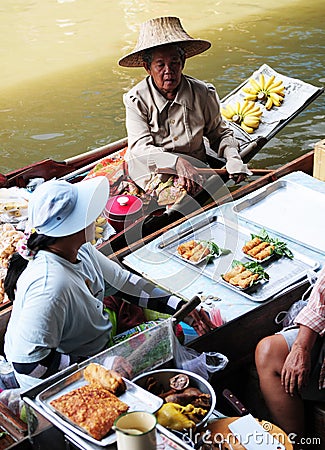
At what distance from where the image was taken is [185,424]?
2123 millimetres

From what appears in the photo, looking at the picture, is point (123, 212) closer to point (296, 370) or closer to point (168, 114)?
point (168, 114)

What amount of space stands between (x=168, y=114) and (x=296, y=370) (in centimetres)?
250

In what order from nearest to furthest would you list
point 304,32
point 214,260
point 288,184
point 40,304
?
point 40,304
point 214,260
point 288,184
point 304,32

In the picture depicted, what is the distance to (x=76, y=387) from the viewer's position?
2211 mm

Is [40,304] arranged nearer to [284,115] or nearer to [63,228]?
[63,228]

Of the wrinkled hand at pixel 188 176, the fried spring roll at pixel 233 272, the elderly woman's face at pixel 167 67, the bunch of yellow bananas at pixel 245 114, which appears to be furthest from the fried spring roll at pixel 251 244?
the bunch of yellow bananas at pixel 245 114

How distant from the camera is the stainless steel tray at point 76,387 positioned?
201 cm

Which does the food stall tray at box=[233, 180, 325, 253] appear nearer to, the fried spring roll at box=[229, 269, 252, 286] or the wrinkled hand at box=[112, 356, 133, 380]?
the fried spring roll at box=[229, 269, 252, 286]

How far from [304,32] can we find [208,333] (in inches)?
359

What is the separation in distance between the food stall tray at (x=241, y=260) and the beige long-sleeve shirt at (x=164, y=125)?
69 cm

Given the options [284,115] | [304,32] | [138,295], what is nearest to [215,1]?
[304,32]

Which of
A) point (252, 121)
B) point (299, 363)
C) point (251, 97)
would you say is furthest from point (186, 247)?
point (251, 97)

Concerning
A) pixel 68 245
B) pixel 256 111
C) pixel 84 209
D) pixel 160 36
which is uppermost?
pixel 160 36

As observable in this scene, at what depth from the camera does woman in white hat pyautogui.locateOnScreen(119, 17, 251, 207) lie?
4.44 meters
